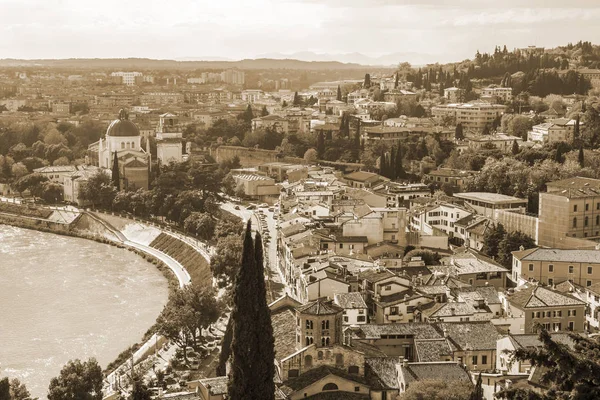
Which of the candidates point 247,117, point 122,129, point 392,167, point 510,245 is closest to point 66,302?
point 510,245

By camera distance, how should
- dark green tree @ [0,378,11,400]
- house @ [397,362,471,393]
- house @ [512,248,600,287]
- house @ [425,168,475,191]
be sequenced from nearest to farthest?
house @ [397,362,471,393] → dark green tree @ [0,378,11,400] → house @ [512,248,600,287] → house @ [425,168,475,191]

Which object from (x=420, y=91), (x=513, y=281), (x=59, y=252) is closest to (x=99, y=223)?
(x=59, y=252)

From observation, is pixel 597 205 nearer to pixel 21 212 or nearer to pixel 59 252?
pixel 59 252

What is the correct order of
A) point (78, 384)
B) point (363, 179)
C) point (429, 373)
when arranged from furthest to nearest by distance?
1. point (363, 179)
2. point (78, 384)
3. point (429, 373)

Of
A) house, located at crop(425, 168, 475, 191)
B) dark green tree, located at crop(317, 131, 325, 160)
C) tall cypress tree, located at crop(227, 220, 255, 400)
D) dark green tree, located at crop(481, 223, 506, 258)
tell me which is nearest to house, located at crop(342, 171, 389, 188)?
house, located at crop(425, 168, 475, 191)

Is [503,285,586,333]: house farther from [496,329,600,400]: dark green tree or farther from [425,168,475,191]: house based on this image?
[425,168,475,191]: house

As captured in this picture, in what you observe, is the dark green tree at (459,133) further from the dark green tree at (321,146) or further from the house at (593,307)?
the house at (593,307)

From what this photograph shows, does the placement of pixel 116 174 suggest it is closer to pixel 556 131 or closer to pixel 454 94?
pixel 556 131

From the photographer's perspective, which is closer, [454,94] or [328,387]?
[328,387]
